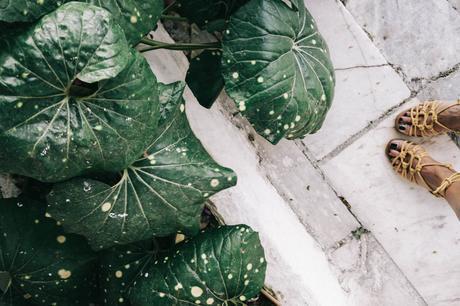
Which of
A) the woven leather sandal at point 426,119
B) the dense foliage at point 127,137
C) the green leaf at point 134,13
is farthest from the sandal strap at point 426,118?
the green leaf at point 134,13

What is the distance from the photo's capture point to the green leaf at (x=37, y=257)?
162cm

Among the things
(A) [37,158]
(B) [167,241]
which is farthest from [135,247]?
(A) [37,158]

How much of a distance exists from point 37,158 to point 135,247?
561mm

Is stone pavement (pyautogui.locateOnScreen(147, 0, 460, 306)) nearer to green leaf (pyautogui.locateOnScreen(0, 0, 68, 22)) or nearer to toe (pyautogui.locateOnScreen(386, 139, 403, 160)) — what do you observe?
toe (pyautogui.locateOnScreen(386, 139, 403, 160))

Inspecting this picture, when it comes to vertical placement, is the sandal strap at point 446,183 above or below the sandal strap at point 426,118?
below

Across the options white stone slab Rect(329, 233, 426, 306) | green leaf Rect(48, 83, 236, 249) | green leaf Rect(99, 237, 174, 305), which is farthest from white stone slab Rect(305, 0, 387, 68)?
green leaf Rect(99, 237, 174, 305)

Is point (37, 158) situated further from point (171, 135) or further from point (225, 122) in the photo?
point (225, 122)

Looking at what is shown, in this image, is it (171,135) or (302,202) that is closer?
(171,135)

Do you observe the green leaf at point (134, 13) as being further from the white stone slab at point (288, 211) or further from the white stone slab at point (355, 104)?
the white stone slab at point (355, 104)

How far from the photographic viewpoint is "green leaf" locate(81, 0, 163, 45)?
1.32 meters

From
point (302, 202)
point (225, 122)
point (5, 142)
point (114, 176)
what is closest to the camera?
point (5, 142)

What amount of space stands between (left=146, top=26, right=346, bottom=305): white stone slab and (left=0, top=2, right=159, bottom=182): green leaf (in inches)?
25.0

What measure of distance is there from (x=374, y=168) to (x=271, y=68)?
2.95 feet

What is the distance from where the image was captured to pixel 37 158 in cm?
125
